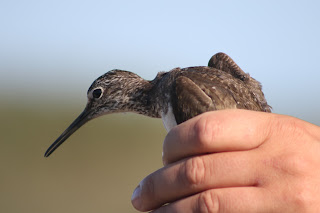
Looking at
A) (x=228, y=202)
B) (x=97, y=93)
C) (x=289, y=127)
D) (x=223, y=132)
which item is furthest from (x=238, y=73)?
(x=228, y=202)

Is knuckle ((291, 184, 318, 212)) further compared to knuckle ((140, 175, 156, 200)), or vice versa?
knuckle ((140, 175, 156, 200))

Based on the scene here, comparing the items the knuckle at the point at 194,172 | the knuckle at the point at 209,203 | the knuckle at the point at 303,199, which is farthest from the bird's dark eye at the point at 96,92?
the knuckle at the point at 303,199

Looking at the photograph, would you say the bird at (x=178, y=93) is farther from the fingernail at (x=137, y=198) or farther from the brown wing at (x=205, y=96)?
the fingernail at (x=137, y=198)

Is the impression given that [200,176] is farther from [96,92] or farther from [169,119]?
[96,92]

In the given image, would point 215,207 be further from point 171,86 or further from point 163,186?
point 171,86

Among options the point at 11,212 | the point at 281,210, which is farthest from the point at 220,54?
the point at 11,212

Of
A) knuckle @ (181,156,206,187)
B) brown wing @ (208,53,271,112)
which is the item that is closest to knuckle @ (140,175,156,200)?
knuckle @ (181,156,206,187)

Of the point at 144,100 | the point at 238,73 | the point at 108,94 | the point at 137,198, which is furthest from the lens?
the point at 108,94

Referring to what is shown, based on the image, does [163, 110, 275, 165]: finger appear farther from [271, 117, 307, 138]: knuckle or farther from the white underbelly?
the white underbelly
